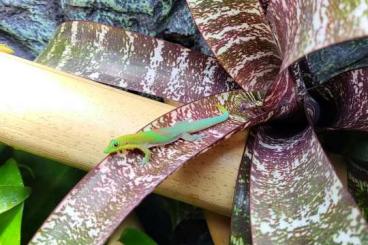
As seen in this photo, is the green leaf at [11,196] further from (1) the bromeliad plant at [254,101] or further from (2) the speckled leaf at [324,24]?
(2) the speckled leaf at [324,24]

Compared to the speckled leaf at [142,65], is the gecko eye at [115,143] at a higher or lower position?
lower

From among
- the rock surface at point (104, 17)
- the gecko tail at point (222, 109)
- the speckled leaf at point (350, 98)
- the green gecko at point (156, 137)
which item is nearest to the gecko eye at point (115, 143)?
the green gecko at point (156, 137)

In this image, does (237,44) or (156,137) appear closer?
(156,137)

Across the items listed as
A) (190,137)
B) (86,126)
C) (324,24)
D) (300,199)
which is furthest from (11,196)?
(324,24)

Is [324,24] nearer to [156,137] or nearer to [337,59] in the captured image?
[156,137]

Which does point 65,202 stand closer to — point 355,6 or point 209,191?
point 209,191

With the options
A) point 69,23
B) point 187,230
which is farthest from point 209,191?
point 69,23
